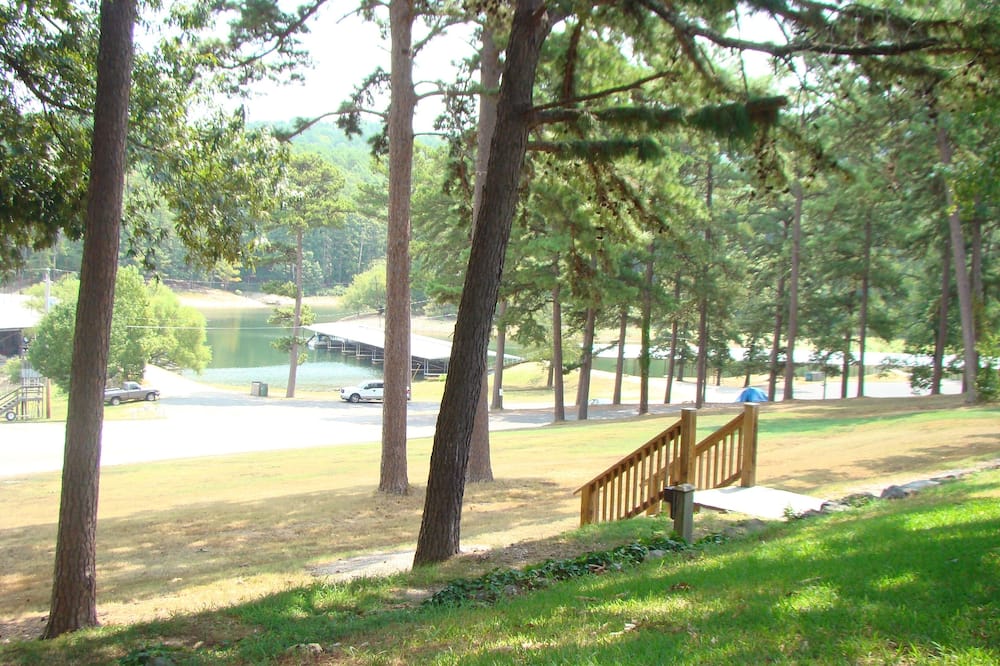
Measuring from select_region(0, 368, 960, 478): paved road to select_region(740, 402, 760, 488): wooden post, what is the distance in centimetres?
1765

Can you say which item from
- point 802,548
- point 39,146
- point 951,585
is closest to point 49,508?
point 39,146

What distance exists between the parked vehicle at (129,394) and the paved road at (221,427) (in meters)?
0.58

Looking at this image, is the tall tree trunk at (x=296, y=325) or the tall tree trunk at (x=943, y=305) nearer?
the tall tree trunk at (x=943, y=305)

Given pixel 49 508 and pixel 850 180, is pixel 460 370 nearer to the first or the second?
pixel 850 180

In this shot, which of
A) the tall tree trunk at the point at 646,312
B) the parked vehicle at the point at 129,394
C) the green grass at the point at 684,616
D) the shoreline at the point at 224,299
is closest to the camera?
the green grass at the point at 684,616

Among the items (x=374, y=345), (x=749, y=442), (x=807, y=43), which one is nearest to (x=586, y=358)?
(x=749, y=442)

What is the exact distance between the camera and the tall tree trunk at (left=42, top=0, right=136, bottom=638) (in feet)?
21.7

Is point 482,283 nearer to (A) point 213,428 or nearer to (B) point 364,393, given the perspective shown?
(A) point 213,428

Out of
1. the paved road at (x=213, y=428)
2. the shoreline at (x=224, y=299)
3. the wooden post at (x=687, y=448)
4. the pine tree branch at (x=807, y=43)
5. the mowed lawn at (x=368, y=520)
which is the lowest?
the paved road at (x=213, y=428)

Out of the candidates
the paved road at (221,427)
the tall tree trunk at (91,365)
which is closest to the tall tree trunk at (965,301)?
the paved road at (221,427)

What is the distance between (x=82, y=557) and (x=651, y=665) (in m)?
5.14

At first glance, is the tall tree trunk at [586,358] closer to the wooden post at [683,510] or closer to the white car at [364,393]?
the white car at [364,393]

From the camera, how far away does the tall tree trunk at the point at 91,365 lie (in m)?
6.61

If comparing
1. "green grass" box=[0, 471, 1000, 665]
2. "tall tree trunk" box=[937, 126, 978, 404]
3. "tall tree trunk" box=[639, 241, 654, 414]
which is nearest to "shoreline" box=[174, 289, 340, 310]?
"tall tree trunk" box=[639, 241, 654, 414]
